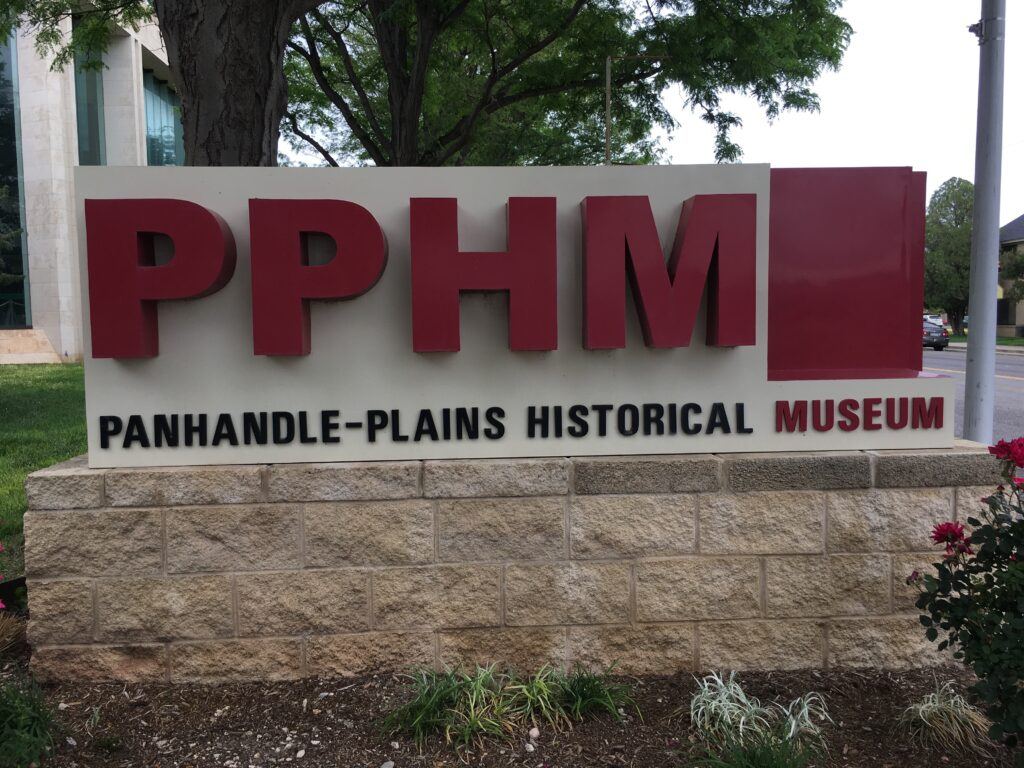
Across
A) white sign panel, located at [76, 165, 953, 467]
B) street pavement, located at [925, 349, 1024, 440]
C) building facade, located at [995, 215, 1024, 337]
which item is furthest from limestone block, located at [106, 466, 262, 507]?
building facade, located at [995, 215, 1024, 337]

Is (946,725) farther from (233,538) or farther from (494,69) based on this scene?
(494,69)

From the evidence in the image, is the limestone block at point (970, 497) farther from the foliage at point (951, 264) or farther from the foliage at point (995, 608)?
the foliage at point (951, 264)

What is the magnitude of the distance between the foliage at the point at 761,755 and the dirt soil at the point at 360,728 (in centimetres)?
13

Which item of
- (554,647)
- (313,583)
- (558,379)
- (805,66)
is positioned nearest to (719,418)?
(558,379)

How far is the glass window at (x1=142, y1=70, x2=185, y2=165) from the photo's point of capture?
96.1 ft

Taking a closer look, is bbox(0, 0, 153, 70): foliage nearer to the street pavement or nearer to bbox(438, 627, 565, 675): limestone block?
bbox(438, 627, 565, 675): limestone block

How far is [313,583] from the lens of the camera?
11.8 feet

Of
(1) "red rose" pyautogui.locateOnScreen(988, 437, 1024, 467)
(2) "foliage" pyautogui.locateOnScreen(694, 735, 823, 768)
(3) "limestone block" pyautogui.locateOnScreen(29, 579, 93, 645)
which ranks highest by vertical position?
(1) "red rose" pyautogui.locateOnScreen(988, 437, 1024, 467)

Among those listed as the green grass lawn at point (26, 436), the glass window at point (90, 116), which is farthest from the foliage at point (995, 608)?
the glass window at point (90, 116)

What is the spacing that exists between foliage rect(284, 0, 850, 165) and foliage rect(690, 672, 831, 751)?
754cm

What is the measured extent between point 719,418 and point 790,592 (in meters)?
0.91

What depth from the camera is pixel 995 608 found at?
274cm

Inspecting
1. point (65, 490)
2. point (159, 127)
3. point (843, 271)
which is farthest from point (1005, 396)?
point (159, 127)

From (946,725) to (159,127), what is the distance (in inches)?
1312
